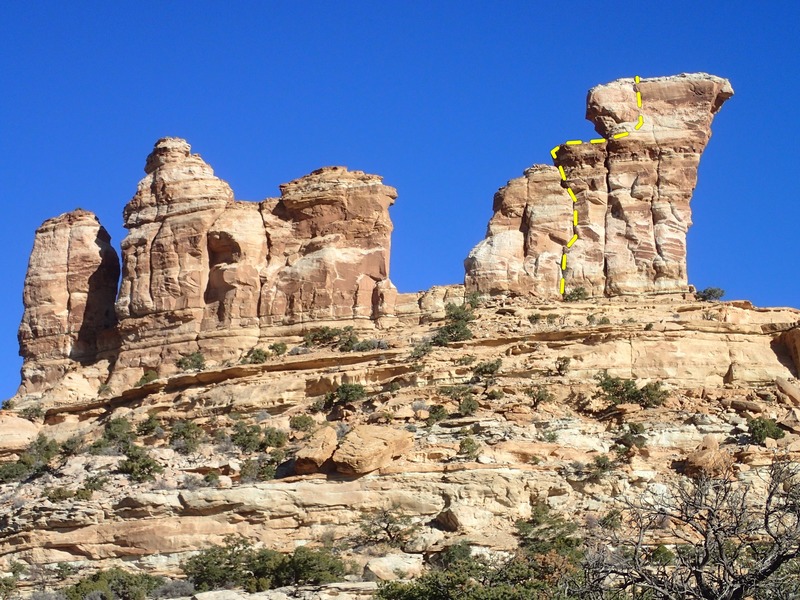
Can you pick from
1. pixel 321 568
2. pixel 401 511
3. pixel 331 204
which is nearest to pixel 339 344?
pixel 331 204

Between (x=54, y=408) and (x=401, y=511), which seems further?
(x=54, y=408)

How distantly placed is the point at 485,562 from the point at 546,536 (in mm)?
2154

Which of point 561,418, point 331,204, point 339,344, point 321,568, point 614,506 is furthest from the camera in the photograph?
point 331,204

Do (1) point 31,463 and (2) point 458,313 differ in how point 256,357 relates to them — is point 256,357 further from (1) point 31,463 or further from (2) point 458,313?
(1) point 31,463

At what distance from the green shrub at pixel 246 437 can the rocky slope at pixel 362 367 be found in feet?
0.34

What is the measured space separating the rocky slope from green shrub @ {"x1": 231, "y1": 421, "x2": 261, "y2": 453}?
0.10 meters

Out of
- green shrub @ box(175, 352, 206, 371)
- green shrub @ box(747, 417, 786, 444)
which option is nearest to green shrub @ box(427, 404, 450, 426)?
green shrub @ box(747, 417, 786, 444)

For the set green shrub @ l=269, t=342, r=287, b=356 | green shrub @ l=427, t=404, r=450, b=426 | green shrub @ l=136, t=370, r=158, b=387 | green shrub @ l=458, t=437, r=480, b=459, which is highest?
green shrub @ l=269, t=342, r=287, b=356

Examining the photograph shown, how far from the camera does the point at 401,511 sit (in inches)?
1500

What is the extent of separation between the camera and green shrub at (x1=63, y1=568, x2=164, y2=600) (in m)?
35.4

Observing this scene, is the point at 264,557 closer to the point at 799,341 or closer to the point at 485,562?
the point at 485,562

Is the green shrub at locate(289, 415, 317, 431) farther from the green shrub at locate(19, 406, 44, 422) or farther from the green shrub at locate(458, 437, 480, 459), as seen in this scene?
the green shrub at locate(19, 406, 44, 422)

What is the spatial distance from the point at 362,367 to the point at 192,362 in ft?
25.6

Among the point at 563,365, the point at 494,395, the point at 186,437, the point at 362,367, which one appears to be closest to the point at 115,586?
the point at 186,437
